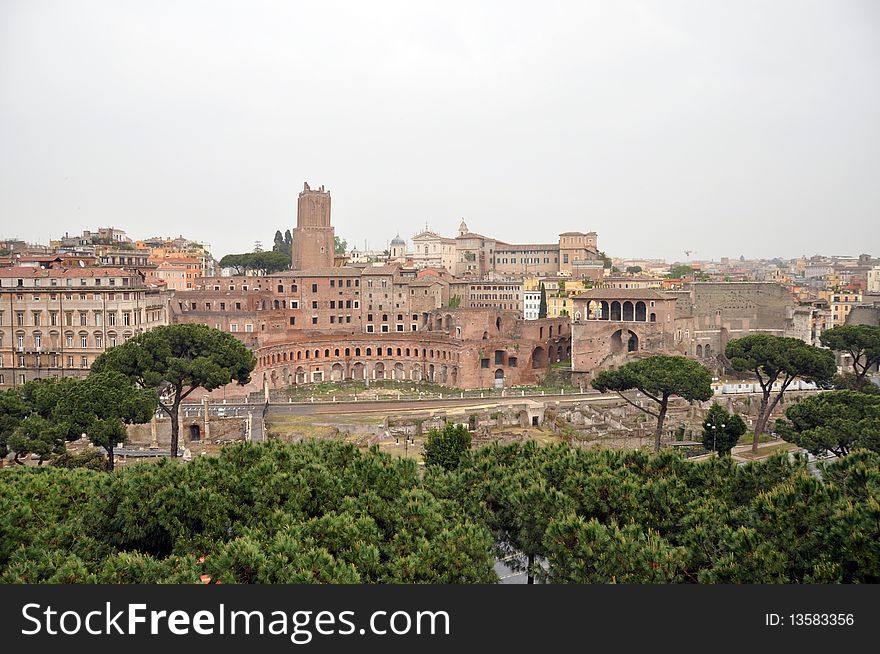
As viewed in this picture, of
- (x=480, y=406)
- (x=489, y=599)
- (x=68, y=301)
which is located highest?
(x=68, y=301)

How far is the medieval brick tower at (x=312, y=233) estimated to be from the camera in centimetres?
8388

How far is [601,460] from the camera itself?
2005cm

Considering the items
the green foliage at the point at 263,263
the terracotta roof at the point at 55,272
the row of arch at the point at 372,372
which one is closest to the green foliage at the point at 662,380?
the row of arch at the point at 372,372

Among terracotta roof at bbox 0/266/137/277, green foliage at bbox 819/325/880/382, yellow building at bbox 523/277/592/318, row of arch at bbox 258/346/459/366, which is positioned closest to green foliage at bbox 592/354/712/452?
green foliage at bbox 819/325/880/382

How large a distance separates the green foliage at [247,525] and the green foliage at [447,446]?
13603mm

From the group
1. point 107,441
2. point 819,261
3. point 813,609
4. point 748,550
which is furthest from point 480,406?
point 819,261

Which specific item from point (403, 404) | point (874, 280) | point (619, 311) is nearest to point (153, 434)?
point (403, 404)

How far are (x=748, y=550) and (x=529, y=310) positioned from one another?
70.7m

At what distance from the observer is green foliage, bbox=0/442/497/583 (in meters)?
14.0

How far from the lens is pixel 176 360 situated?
131ft

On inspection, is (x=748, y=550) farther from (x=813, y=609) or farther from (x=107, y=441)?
(x=107, y=441)

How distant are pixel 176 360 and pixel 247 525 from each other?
2425 cm

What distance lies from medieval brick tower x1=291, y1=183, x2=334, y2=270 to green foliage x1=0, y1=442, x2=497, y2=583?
211 feet

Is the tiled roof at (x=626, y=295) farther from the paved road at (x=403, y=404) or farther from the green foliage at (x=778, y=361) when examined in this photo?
the green foliage at (x=778, y=361)
